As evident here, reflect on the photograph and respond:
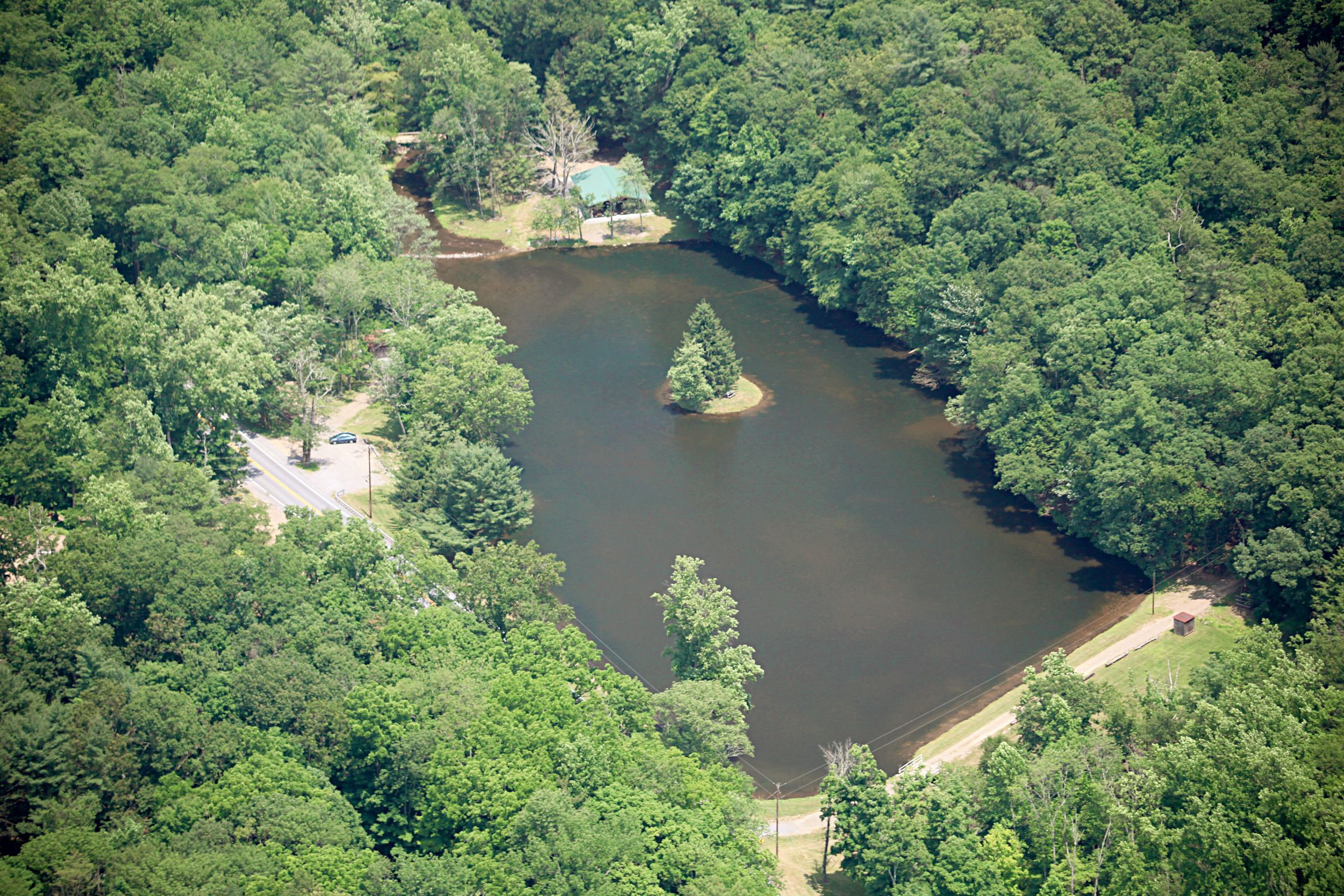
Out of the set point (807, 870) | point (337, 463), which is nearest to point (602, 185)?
point (337, 463)

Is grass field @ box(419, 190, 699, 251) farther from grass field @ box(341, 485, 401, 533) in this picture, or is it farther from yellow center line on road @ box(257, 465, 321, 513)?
grass field @ box(341, 485, 401, 533)

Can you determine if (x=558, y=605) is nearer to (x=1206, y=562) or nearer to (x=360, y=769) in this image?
(x=360, y=769)

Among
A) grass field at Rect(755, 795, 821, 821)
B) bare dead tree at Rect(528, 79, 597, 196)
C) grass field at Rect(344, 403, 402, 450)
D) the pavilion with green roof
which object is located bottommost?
grass field at Rect(755, 795, 821, 821)

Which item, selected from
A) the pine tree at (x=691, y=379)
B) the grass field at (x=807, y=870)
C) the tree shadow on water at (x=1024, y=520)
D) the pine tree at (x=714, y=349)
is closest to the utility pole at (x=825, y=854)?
the grass field at (x=807, y=870)

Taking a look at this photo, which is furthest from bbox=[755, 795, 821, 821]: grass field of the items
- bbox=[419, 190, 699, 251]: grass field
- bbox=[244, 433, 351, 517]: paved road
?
bbox=[419, 190, 699, 251]: grass field

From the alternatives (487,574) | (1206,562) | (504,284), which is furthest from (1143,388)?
(504,284)

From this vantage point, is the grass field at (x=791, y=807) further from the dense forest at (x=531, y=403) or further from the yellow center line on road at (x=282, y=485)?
the yellow center line on road at (x=282, y=485)
